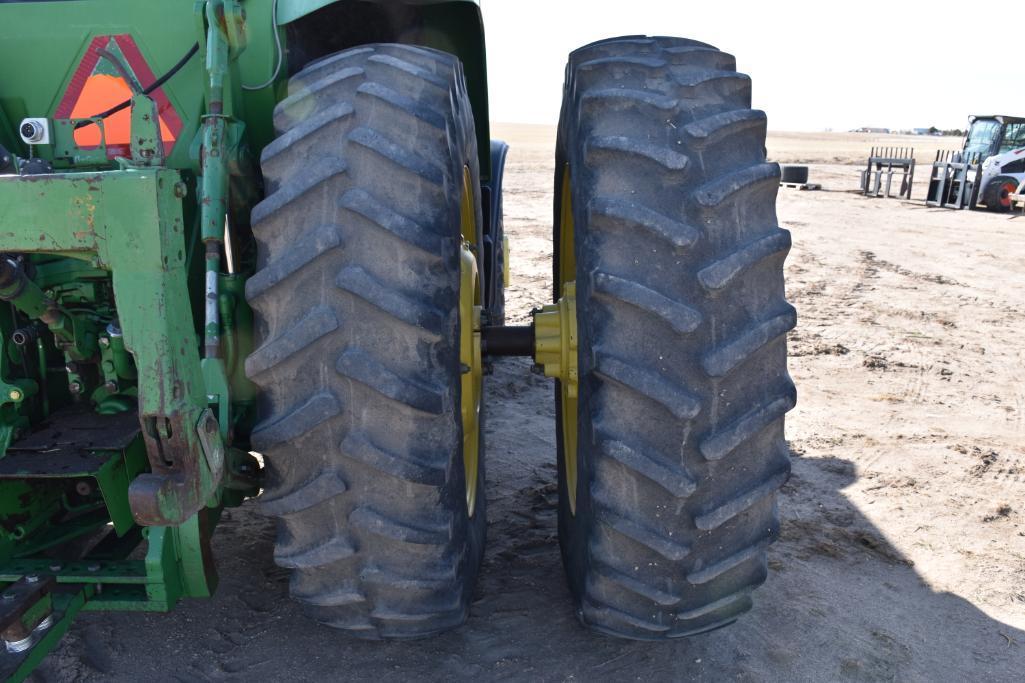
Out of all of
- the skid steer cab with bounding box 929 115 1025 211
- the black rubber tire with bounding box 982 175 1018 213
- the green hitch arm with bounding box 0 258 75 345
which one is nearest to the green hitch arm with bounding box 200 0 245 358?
the green hitch arm with bounding box 0 258 75 345

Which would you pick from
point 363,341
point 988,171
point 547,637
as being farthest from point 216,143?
point 988,171

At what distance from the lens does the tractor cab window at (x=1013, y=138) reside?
17469 mm

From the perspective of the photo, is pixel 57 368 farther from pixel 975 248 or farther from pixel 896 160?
pixel 896 160

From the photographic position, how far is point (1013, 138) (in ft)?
57.5

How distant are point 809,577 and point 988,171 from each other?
16868mm

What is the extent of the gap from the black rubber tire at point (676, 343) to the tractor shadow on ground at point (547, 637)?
0.48 m

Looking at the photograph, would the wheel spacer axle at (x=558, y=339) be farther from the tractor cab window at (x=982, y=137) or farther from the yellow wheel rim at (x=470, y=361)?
the tractor cab window at (x=982, y=137)

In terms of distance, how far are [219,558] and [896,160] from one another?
18890 mm

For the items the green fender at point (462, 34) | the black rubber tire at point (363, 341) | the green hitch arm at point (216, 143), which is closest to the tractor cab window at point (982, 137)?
the green fender at point (462, 34)

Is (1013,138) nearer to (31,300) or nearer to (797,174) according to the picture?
(797,174)

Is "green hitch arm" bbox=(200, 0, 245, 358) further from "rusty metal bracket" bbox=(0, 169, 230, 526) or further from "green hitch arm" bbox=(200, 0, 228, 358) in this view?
"rusty metal bracket" bbox=(0, 169, 230, 526)

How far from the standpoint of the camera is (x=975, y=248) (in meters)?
11.2

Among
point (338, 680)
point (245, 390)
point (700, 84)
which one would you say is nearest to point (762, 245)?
point (700, 84)

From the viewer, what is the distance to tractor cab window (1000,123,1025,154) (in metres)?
17.5
